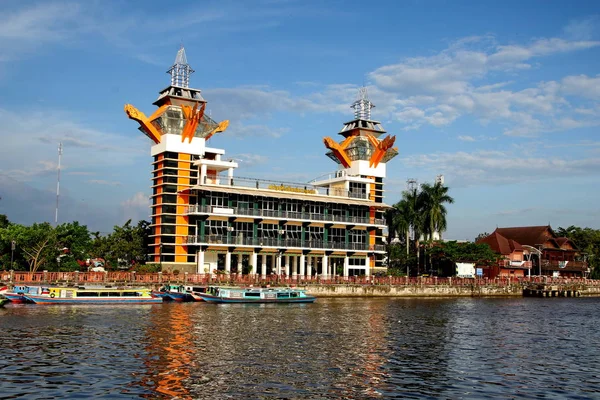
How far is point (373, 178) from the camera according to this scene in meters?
103

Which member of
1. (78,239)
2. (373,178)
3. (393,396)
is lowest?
(393,396)

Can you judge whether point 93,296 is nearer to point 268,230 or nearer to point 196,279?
point 196,279

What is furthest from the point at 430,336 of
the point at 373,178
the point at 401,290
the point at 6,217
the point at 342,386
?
the point at 6,217

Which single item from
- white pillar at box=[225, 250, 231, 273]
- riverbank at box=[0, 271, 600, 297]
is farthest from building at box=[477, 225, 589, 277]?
white pillar at box=[225, 250, 231, 273]

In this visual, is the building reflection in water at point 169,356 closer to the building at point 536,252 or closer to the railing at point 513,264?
the railing at point 513,264

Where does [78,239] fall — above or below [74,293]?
above

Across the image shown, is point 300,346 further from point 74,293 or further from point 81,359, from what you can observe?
point 74,293

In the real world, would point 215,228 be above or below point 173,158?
below

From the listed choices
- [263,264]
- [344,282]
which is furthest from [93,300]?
[344,282]

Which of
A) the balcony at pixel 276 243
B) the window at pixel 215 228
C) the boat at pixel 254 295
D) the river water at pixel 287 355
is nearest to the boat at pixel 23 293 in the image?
the river water at pixel 287 355

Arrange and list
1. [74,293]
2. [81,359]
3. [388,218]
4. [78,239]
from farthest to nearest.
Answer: [388,218] < [78,239] < [74,293] < [81,359]

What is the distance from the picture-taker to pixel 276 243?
293ft

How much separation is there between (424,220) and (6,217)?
63.5 meters

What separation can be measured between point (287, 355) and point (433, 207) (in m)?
76.5
